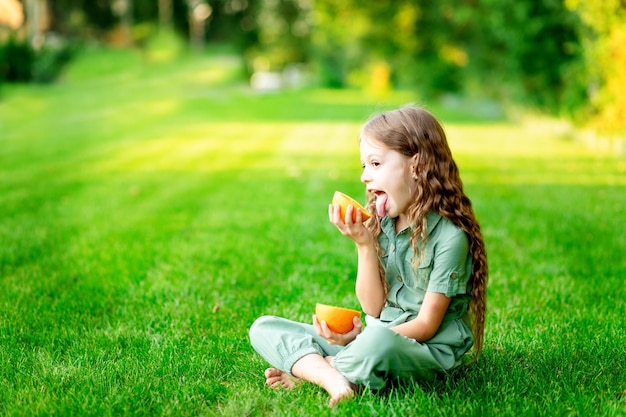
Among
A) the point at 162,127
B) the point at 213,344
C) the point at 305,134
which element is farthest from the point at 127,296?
the point at 162,127

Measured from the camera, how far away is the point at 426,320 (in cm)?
312

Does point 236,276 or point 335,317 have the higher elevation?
point 335,317

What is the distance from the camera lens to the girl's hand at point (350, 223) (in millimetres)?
3088

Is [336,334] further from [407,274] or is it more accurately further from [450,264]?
[450,264]

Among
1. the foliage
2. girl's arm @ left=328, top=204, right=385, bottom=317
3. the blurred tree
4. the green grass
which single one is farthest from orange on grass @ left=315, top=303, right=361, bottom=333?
the foliage

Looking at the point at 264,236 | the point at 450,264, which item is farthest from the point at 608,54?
the point at 450,264

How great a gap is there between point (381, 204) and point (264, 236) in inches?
138

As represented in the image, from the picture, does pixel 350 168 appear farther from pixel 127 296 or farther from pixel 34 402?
pixel 34 402

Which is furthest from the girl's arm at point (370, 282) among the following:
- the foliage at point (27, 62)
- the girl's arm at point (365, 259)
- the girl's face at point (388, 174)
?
the foliage at point (27, 62)

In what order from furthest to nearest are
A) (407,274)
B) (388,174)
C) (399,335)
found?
(407,274), (388,174), (399,335)

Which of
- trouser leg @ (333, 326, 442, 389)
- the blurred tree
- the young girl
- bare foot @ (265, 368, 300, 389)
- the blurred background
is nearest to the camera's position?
trouser leg @ (333, 326, 442, 389)

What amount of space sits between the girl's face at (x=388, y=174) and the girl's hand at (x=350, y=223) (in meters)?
0.18

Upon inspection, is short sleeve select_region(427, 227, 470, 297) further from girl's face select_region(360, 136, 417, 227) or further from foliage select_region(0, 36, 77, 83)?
foliage select_region(0, 36, 77, 83)

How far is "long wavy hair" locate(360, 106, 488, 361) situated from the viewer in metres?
3.17
